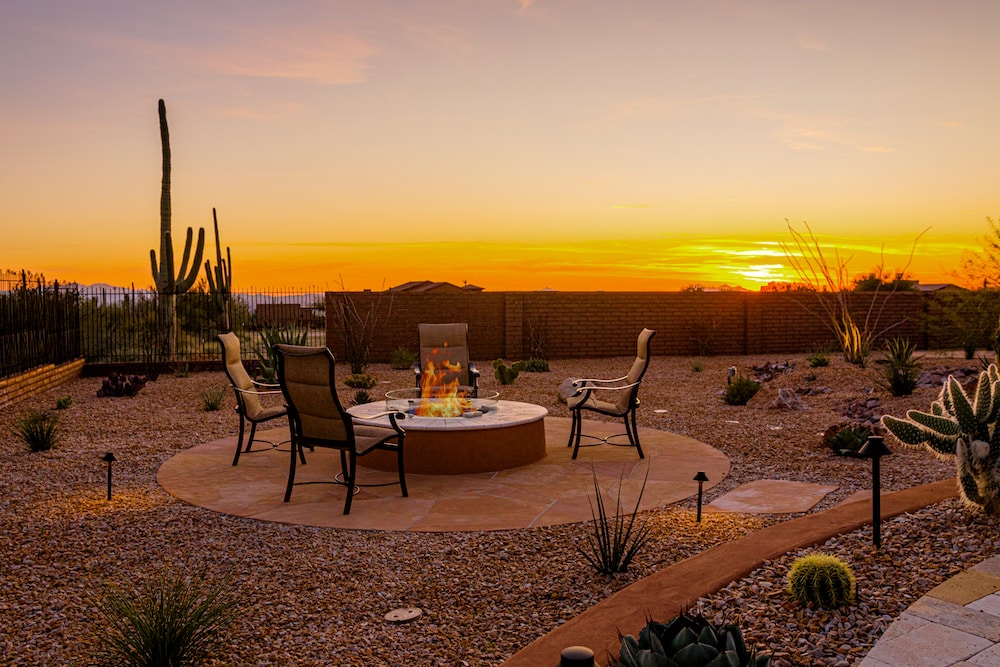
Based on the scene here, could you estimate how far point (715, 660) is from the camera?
1747 mm

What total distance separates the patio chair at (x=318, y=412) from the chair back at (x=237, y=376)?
129cm

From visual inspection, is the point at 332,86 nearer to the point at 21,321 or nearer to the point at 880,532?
the point at 21,321

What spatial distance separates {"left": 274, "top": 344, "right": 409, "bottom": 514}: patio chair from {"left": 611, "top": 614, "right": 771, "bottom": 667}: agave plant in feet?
11.3

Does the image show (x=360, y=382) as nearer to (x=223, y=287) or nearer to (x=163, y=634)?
(x=223, y=287)

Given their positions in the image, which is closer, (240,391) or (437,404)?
(240,391)

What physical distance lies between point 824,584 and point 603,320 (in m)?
16.1

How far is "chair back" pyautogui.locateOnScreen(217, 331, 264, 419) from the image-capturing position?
6.66 metres

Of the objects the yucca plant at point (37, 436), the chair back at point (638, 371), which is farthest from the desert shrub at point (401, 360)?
the chair back at point (638, 371)

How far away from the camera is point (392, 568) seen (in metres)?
4.05

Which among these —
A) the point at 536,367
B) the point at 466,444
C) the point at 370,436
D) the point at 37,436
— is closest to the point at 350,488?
the point at 370,436

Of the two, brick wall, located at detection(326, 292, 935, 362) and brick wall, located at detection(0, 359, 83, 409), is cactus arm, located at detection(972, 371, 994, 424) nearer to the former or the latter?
brick wall, located at detection(0, 359, 83, 409)

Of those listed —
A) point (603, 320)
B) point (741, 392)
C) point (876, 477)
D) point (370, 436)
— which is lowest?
point (741, 392)

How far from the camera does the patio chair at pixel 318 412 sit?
516cm

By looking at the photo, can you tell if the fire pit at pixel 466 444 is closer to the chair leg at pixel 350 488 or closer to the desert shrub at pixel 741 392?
the chair leg at pixel 350 488
